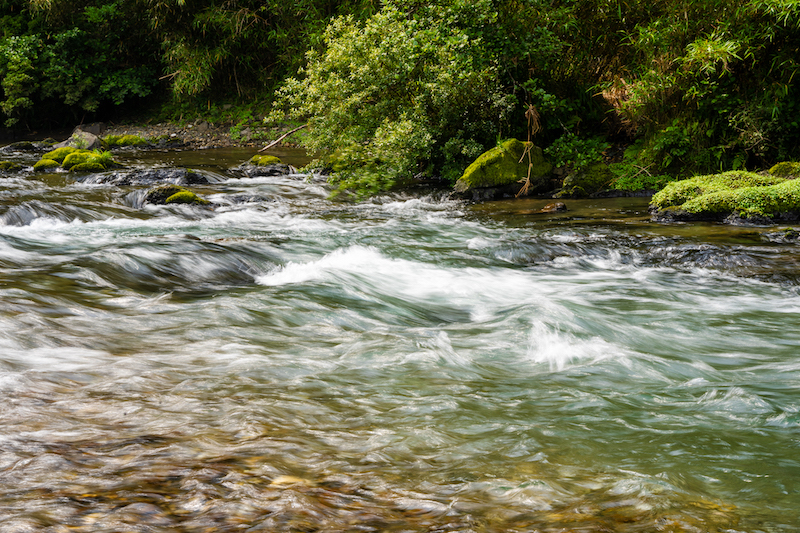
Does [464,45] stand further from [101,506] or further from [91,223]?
[101,506]

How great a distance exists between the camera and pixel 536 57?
10859 millimetres

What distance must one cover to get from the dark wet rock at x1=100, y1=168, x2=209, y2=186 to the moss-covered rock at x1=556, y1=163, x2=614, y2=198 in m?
7.14

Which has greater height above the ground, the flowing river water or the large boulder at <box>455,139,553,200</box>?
the large boulder at <box>455,139,553,200</box>

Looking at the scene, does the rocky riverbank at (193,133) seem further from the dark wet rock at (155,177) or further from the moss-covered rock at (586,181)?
the moss-covered rock at (586,181)

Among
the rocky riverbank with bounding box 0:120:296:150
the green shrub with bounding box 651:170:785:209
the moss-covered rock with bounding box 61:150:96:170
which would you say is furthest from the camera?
the rocky riverbank with bounding box 0:120:296:150

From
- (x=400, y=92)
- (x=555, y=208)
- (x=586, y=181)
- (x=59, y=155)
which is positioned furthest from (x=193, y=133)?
(x=555, y=208)

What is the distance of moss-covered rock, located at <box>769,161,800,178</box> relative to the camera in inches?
329

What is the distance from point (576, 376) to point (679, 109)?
27.9 ft

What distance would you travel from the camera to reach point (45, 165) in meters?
13.8

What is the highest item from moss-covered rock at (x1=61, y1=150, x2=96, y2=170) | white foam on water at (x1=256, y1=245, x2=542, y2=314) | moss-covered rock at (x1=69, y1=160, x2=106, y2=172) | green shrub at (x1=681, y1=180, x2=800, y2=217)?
moss-covered rock at (x1=61, y1=150, x2=96, y2=170)

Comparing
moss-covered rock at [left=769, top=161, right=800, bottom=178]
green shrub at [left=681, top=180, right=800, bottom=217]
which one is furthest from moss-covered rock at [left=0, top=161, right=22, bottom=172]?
moss-covered rock at [left=769, top=161, right=800, bottom=178]

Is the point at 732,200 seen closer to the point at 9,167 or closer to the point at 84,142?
the point at 9,167

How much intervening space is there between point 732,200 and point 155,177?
1038cm

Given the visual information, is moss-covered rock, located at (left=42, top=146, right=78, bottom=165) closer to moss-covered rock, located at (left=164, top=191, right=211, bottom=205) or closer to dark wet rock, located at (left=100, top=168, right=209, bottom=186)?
dark wet rock, located at (left=100, top=168, right=209, bottom=186)
